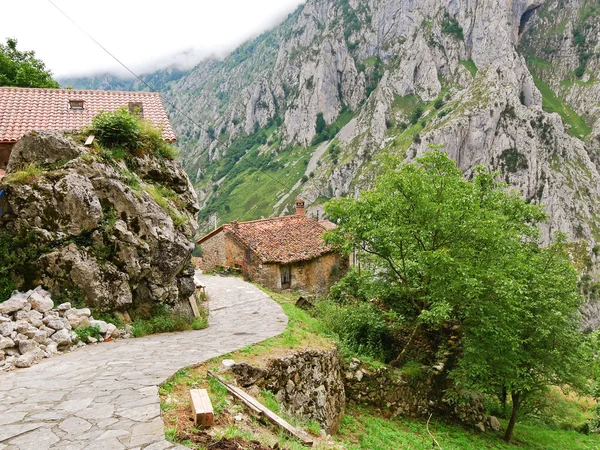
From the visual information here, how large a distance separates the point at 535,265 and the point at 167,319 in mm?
13875

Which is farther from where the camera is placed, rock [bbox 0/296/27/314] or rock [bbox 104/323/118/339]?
rock [bbox 104/323/118/339]

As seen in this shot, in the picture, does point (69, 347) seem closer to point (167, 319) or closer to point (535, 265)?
point (167, 319)

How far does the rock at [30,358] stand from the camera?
7.41 metres

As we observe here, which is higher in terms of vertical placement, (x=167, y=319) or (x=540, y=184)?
(x=540, y=184)

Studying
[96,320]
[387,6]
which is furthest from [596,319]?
[387,6]

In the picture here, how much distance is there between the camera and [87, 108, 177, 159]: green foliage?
40.8 ft

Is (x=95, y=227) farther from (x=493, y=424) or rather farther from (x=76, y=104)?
(x=493, y=424)

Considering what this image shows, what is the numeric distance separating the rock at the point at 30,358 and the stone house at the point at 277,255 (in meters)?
17.7

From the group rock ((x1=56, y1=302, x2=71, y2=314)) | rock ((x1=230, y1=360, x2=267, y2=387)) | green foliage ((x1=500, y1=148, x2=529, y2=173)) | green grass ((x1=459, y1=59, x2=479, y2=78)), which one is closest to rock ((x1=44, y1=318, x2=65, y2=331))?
rock ((x1=56, y1=302, x2=71, y2=314))

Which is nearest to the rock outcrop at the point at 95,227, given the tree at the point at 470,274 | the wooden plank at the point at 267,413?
the wooden plank at the point at 267,413

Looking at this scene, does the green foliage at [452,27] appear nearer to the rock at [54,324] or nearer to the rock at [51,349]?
the rock at [54,324]

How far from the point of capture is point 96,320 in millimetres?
9750

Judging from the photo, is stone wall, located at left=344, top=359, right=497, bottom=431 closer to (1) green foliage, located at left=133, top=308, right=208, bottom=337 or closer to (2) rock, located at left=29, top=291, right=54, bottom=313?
(1) green foliage, located at left=133, top=308, right=208, bottom=337

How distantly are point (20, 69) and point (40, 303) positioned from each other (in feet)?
85.2
